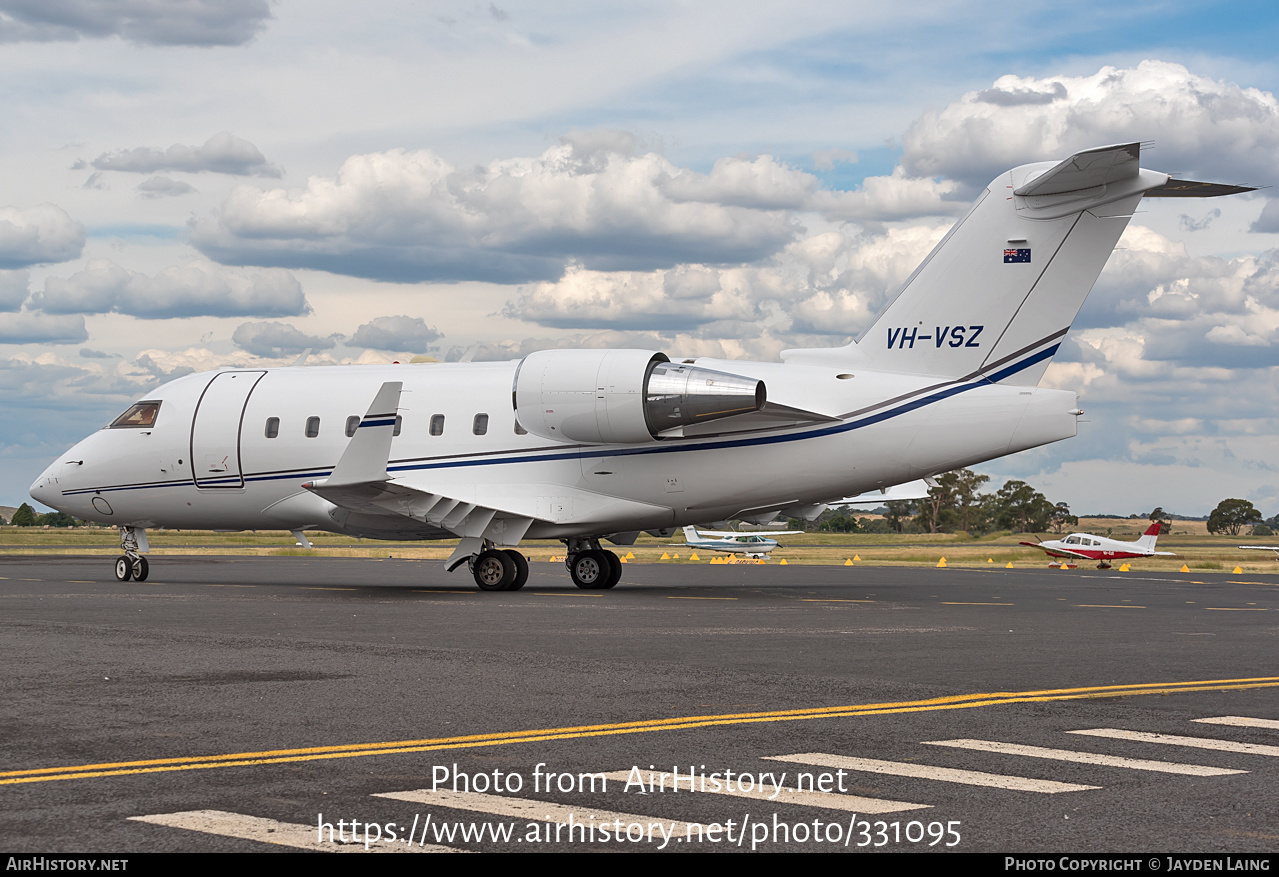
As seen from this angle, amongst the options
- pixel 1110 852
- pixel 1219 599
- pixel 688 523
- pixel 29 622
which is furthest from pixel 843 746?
pixel 1219 599

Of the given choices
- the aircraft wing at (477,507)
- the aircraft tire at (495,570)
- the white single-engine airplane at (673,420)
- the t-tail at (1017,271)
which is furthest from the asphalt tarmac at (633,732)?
the aircraft tire at (495,570)

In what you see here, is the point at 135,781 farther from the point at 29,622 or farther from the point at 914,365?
the point at 914,365

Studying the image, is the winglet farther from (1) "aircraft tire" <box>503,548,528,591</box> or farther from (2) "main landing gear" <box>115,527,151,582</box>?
(2) "main landing gear" <box>115,527,151,582</box>

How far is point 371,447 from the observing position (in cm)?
2362

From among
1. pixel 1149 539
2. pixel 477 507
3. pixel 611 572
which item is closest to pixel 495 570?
pixel 477 507

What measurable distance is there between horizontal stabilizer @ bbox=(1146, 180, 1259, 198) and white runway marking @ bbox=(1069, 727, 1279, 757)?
15.1 m

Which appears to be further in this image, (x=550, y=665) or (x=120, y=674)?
(x=550, y=665)

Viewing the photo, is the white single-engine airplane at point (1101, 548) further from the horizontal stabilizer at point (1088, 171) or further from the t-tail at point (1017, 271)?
the horizontal stabilizer at point (1088, 171)

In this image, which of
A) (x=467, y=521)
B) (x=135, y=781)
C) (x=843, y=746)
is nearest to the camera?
(x=135, y=781)

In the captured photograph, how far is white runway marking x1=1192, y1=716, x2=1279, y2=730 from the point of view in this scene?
9805 mm

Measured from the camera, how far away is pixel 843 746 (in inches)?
344

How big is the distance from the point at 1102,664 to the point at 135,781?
10.5 m

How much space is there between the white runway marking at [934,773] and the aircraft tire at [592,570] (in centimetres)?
1982
